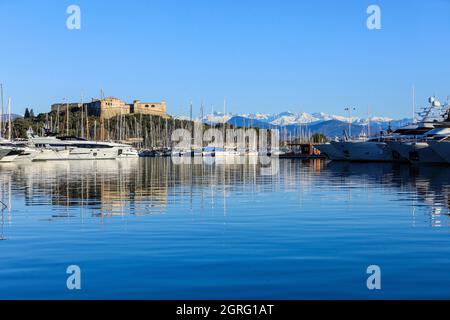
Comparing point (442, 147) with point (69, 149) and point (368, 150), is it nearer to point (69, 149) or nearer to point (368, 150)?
point (368, 150)

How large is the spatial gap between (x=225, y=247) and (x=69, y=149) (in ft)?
308

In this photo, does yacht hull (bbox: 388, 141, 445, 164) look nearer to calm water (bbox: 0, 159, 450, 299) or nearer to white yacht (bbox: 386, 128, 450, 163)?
white yacht (bbox: 386, 128, 450, 163)

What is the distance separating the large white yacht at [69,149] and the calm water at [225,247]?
75.8m

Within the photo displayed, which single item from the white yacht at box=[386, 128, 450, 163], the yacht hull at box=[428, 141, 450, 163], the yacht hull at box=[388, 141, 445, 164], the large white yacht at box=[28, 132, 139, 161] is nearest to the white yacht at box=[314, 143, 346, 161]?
the white yacht at box=[386, 128, 450, 163]

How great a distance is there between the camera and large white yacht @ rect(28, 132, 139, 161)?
101m

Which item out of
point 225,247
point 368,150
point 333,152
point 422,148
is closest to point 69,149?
point 333,152

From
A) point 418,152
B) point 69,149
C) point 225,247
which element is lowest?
point 225,247

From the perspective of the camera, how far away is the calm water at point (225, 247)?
10.5m

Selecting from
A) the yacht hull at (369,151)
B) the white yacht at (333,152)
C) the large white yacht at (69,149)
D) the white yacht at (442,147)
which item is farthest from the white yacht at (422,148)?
the large white yacht at (69,149)

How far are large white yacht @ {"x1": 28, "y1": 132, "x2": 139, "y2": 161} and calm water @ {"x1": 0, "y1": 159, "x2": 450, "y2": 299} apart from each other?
249ft

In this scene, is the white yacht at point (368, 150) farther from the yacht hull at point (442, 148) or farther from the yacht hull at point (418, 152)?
the yacht hull at point (442, 148)

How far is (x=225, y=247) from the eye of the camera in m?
14.4
